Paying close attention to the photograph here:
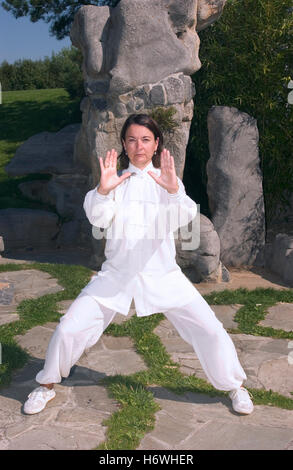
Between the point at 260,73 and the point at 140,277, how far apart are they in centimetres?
574

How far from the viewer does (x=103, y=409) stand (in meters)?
3.41

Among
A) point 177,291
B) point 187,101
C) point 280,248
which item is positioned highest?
point 187,101

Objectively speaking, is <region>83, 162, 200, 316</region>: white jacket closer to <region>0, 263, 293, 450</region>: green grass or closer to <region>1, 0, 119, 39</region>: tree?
<region>0, 263, 293, 450</region>: green grass

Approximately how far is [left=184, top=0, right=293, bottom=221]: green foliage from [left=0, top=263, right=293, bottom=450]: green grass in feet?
9.55

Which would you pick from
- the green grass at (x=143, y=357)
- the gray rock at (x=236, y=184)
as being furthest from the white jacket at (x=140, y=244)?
the gray rock at (x=236, y=184)

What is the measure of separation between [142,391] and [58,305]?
2169mm

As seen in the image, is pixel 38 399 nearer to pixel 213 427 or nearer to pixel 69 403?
pixel 69 403

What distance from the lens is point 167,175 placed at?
3.19 metres

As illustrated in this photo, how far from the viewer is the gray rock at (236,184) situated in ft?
24.8

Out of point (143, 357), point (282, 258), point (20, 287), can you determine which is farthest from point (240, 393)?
point (282, 258)
